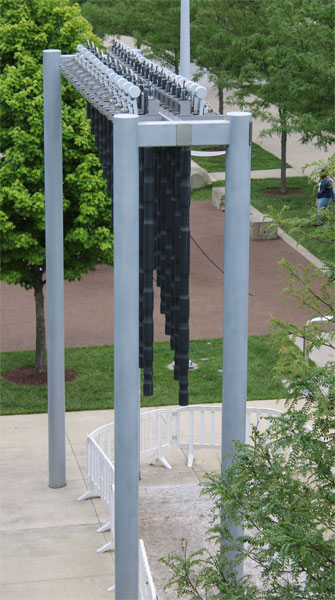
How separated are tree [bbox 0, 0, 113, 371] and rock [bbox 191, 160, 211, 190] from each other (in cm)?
1389

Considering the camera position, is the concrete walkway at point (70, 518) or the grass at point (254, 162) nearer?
the concrete walkway at point (70, 518)

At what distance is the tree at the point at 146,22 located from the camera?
103 feet

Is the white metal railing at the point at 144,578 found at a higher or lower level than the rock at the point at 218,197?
lower

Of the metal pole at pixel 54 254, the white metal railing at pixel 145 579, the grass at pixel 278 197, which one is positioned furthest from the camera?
the grass at pixel 278 197

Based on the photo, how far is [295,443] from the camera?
20.4 ft

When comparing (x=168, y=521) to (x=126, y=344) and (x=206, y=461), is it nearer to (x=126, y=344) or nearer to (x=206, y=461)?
(x=206, y=461)

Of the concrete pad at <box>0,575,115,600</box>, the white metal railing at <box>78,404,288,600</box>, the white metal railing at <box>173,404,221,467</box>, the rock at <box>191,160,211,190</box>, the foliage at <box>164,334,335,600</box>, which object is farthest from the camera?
the rock at <box>191,160,211,190</box>

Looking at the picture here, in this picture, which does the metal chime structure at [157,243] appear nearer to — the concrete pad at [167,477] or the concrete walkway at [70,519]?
the concrete walkway at [70,519]

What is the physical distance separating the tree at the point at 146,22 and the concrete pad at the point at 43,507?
69.6 ft

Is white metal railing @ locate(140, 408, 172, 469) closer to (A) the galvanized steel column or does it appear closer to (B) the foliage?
(A) the galvanized steel column

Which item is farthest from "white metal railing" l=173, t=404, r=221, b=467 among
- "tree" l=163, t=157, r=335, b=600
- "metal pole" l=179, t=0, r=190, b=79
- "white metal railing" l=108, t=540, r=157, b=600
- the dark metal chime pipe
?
"tree" l=163, t=157, r=335, b=600

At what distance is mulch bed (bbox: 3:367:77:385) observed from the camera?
16.3 meters

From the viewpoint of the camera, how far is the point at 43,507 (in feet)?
39.7

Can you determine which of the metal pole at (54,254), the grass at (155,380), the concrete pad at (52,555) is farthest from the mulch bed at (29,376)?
the concrete pad at (52,555)
